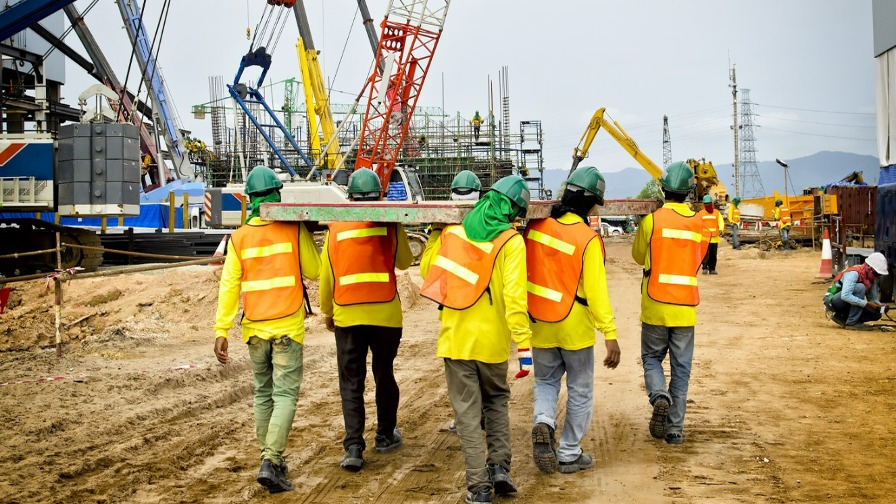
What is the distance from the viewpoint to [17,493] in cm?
560

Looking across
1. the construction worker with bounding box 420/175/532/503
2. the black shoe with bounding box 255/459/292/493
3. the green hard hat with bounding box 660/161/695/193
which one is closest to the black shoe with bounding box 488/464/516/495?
the construction worker with bounding box 420/175/532/503

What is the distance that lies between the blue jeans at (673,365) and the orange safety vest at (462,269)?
198cm

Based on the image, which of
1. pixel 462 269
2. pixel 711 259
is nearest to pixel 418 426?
pixel 462 269

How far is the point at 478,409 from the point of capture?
5500mm

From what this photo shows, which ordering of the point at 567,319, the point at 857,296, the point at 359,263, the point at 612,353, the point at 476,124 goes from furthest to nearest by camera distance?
the point at 476,124
the point at 857,296
the point at 359,263
the point at 567,319
the point at 612,353

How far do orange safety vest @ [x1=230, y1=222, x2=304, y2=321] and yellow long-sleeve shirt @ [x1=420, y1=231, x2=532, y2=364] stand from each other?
3.93ft

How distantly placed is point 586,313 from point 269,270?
7.28 feet

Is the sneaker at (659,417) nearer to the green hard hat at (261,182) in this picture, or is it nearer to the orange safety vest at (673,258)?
the orange safety vest at (673,258)

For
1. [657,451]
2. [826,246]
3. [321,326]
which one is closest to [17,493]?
[657,451]

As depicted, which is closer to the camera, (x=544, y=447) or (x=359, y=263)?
(x=544, y=447)

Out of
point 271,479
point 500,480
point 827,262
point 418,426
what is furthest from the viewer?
point 827,262

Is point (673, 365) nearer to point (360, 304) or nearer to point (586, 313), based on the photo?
point (586, 313)

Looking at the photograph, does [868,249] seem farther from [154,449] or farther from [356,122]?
[356,122]

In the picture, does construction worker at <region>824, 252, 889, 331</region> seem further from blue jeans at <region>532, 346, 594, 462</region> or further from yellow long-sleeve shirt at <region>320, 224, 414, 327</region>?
yellow long-sleeve shirt at <region>320, 224, 414, 327</region>
